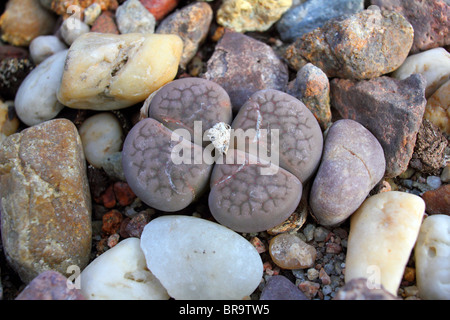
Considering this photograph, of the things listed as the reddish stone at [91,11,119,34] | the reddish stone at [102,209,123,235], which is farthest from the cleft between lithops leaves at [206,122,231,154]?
the reddish stone at [91,11,119,34]

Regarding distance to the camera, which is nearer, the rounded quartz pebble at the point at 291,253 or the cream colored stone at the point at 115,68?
the rounded quartz pebble at the point at 291,253

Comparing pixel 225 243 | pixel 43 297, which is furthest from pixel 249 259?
pixel 43 297

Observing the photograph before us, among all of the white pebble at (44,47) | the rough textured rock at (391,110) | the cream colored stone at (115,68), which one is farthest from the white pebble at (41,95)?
the rough textured rock at (391,110)

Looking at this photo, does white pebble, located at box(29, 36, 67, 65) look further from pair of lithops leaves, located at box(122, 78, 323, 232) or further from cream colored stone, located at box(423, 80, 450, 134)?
cream colored stone, located at box(423, 80, 450, 134)

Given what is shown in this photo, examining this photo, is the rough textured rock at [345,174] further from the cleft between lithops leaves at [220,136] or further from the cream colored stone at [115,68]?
the cream colored stone at [115,68]

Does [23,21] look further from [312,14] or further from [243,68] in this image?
[312,14]

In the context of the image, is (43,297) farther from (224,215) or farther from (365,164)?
(365,164)

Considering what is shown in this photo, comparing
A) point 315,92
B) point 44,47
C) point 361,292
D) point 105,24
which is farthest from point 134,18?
point 361,292
